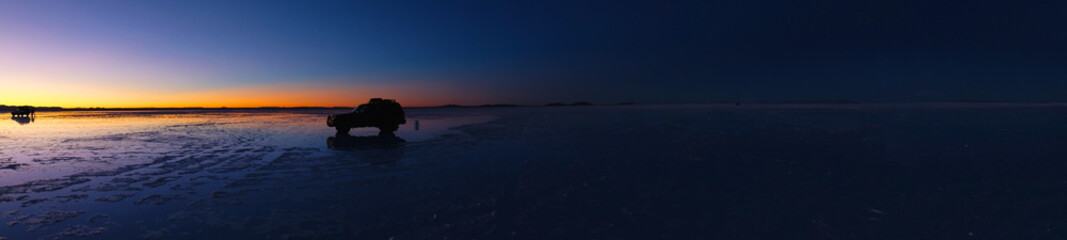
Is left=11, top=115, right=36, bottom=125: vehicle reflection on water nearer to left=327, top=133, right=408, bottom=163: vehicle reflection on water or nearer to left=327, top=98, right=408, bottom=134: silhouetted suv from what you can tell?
left=327, top=98, right=408, bottom=134: silhouetted suv

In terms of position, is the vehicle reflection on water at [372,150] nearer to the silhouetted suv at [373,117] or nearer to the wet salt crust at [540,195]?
the wet salt crust at [540,195]

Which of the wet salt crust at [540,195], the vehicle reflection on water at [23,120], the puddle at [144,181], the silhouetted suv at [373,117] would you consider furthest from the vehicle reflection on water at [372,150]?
the vehicle reflection on water at [23,120]

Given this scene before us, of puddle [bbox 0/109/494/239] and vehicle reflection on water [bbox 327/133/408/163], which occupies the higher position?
puddle [bbox 0/109/494/239]

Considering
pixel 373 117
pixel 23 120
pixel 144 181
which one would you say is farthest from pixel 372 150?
pixel 23 120

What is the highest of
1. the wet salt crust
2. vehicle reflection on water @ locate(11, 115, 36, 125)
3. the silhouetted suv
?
the silhouetted suv

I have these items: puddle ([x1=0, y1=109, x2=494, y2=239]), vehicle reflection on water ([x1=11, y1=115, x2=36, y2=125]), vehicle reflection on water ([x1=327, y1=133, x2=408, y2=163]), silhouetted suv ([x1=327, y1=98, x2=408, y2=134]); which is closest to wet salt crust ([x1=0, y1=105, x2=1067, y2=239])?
puddle ([x1=0, y1=109, x2=494, y2=239])

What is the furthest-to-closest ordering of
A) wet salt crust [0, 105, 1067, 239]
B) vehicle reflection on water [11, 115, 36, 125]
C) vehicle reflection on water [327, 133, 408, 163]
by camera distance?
vehicle reflection on water [11, 115, 36, 125] < vehicle reflection on water [327, 133, 408, 163] < wet salt crust [0, 105, 1067, 239]

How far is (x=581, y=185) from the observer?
846 cm

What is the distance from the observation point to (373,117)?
76.1 feet

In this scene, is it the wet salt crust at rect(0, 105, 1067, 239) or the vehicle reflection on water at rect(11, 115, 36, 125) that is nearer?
the wet salt crust at rect(0, 105, 1067, 239)

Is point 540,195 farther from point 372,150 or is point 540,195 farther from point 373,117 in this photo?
point 373,117

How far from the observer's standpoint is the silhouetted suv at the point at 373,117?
73.4 ft

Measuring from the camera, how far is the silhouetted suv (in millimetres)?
22373

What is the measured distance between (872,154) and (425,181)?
12590 mm
